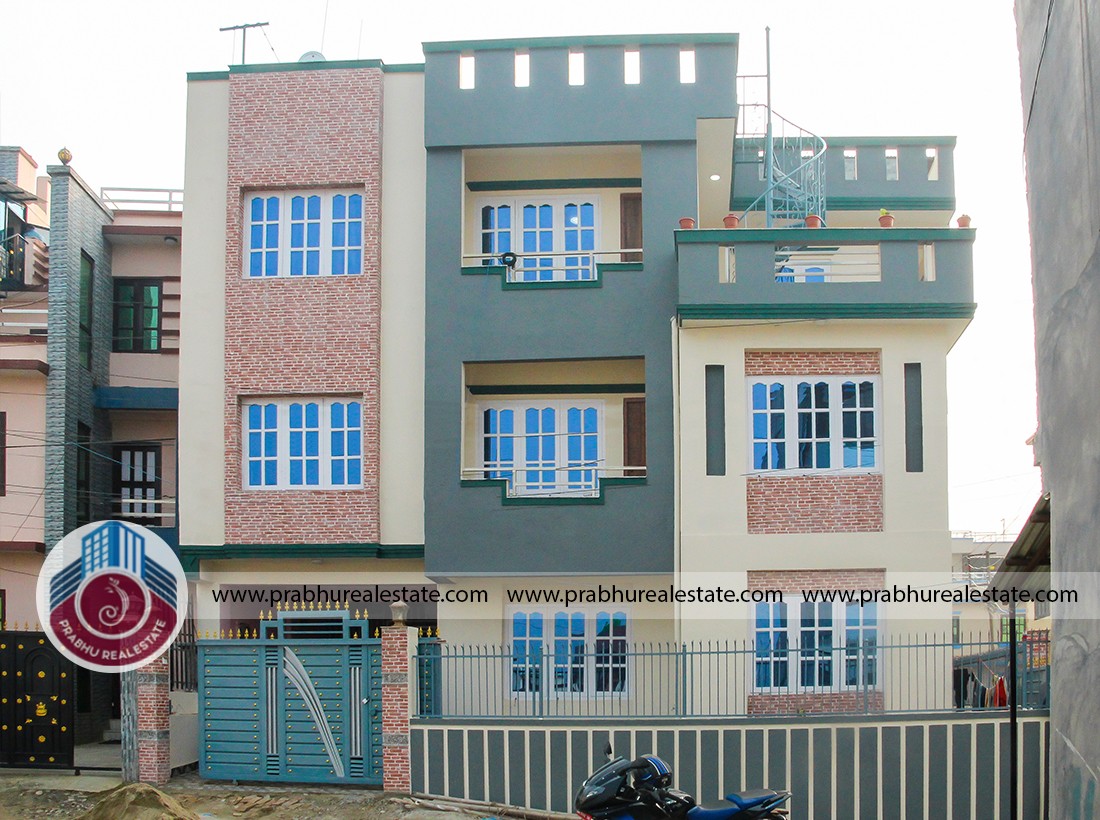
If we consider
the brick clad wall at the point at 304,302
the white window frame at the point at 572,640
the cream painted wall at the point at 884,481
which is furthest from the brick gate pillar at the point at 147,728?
the cream painted wall at the point at 884,481

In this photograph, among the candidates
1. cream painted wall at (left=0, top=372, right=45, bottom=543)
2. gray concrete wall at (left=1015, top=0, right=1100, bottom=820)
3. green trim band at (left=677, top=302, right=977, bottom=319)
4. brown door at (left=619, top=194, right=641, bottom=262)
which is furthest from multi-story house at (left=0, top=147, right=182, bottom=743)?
gray concrete wall at (left=1015, top=0, right=1100, bottom=820)

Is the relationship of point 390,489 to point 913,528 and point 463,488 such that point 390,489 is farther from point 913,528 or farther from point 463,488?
point 913,528

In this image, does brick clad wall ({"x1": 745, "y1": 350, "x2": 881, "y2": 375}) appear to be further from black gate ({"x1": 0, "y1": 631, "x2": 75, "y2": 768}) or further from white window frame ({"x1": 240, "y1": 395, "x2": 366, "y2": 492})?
black gate ({"x1": 0, "y1": 631, "x2": 75, "y2": 768})

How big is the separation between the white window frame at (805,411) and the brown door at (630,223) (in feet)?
11.3

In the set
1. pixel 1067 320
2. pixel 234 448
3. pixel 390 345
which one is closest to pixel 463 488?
pixel 390 345

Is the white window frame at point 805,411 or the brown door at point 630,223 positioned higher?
the brown door at point 630,223

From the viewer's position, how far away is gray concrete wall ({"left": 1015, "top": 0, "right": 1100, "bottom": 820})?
8492mm

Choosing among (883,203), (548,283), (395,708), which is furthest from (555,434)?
(883,203)

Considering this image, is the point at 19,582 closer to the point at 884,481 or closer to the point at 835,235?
the point at 884,481

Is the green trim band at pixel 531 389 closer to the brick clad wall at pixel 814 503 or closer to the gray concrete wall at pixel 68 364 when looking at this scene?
the brick clad wall at pixel 814 503

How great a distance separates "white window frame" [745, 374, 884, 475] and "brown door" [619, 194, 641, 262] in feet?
11.3

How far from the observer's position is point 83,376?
20.5m

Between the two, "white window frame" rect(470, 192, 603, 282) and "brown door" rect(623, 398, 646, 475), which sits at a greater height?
"white window frame" rect(470, 192, 603, 282)

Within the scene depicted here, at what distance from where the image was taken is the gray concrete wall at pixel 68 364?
64.3ft
